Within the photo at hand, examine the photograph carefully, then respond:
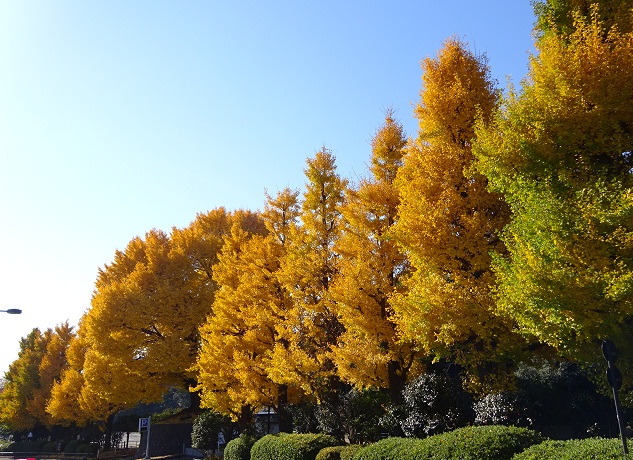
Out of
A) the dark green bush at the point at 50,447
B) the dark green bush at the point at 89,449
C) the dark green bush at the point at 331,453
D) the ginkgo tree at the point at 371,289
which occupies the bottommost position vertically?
the dark green bush at the point at 331,453

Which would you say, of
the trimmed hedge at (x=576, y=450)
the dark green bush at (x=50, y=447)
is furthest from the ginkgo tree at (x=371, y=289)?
the dark green bush at (x=50, y=447)

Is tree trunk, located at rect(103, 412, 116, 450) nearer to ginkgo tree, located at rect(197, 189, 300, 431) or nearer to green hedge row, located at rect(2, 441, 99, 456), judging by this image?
green hedge row, located at rect(2, 441, 99, 456)

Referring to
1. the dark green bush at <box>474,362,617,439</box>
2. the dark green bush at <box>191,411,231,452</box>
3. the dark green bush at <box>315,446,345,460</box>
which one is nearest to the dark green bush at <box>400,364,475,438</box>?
the dark green bush at <box>315,446,345,460</box>

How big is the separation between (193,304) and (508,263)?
77.3 ft

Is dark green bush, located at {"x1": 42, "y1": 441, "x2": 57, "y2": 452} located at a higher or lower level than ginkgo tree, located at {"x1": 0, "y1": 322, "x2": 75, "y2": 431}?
lower

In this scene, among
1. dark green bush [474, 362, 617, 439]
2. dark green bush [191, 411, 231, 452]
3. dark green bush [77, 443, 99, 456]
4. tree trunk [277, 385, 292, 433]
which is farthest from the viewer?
dark green bush [77, 443, 99, 456]

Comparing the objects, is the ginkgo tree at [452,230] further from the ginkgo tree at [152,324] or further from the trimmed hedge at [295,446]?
the ginkgo tree at [152,324]

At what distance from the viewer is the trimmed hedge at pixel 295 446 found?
16.0 meters

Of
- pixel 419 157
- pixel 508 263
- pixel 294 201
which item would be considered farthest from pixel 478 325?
pixel 294 201

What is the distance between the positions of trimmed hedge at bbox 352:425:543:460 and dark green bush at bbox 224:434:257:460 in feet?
33.8

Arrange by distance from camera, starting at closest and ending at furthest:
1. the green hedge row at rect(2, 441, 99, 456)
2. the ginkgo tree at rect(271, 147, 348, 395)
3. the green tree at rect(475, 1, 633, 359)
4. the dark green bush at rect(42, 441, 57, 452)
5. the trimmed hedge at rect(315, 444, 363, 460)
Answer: the green tree at rect(475, 1, 633, 359) → the trimmed hedge at rect(315, 444, 363, 460) → the ginkgo tree at rect(271, 147, 348, 395) → the green hedge row at rect(2, 441, 99, 456) → the dark green bush at rect(42, 441, 57, 452)

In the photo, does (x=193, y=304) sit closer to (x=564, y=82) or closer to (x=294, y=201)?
(x=294, y=201)

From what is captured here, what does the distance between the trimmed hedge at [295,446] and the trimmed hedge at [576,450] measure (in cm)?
838

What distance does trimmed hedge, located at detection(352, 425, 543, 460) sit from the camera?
9.41m
